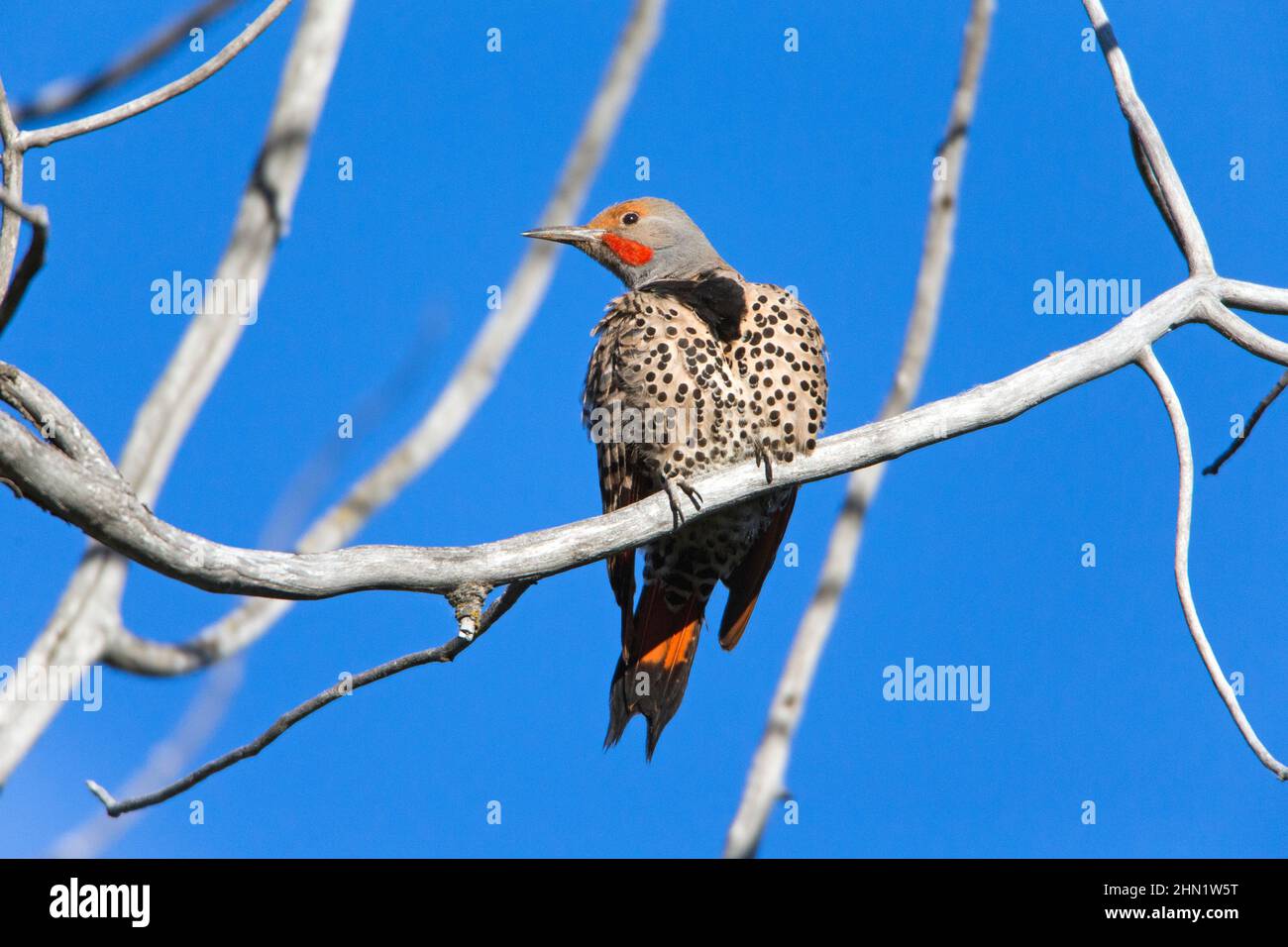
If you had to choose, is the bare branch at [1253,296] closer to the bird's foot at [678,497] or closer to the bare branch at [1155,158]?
the bare branch at [1155,158]

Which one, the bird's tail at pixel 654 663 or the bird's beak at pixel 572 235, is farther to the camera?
the bird's beak at pixel 572 235

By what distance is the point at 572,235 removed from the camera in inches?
278

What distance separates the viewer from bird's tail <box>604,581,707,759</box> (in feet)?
19.3

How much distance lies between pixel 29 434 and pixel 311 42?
4.06 meters

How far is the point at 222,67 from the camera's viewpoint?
12.9 ft

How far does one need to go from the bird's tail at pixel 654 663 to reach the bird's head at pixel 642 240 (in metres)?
1.73

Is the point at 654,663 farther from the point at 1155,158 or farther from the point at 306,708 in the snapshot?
the point at 1155,158

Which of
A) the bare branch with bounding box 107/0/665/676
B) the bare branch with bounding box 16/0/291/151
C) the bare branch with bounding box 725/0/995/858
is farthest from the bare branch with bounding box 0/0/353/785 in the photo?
the bare branch with bounding box 725/0/995/858

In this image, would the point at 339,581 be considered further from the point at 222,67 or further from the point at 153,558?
the point at 222,67

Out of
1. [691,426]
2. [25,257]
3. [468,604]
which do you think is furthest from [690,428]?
[25,257]

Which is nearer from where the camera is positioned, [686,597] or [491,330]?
[686,597]

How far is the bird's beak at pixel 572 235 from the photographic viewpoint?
7.01 meters

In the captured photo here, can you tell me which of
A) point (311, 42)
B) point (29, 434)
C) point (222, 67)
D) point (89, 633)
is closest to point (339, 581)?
point (29, 434)

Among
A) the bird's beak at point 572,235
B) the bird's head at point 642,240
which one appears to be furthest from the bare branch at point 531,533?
the bird's beak at point 572,235
